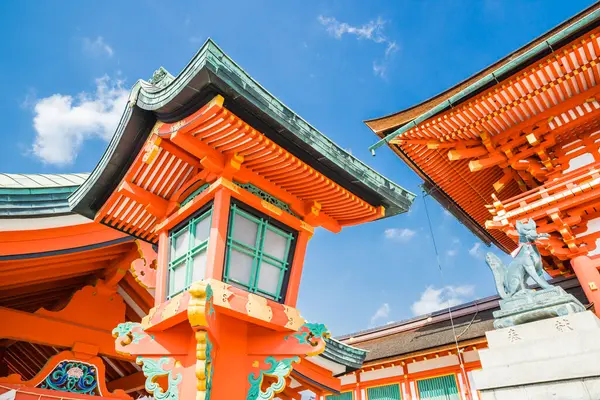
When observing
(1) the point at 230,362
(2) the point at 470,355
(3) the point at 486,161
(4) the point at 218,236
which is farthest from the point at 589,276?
(4) the point at 218,236

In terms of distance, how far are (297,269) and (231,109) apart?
106 inches

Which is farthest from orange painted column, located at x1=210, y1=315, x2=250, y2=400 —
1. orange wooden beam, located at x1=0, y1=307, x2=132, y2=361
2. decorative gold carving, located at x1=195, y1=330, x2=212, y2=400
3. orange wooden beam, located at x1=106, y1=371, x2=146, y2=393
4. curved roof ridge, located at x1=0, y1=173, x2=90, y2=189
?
orange wooden beam, located at x1=106, y1=371, x2=146, y2=393

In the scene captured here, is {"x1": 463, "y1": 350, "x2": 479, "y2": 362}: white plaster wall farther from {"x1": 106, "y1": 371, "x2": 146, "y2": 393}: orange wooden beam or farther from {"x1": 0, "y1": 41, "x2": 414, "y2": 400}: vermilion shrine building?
{"x1": 106, "y1": 371, "x2": 146, "y2": 393}: orange wooden beam

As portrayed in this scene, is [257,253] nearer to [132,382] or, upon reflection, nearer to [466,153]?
[132,382]

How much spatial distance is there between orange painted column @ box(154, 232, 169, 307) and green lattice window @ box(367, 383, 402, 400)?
9833 mm

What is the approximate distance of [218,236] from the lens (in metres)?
5.27

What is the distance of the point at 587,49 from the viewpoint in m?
8.25

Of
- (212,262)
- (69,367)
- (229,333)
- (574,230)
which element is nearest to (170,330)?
(229,333)

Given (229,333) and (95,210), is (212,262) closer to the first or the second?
(229,333)

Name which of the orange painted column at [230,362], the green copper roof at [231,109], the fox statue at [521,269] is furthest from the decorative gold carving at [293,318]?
the fox statue at [521,269]

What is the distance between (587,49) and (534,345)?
705 cm

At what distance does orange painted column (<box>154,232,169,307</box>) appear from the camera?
19.0 feet

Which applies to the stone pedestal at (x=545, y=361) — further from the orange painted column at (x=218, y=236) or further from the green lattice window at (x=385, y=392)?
the green lattice window at (x=385, y=392)

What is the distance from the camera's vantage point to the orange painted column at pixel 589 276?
838 cm
